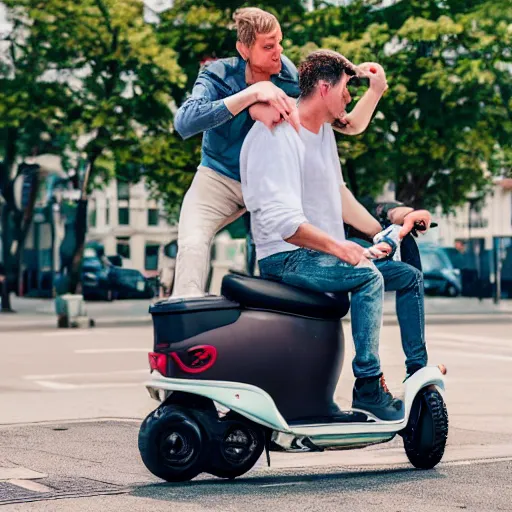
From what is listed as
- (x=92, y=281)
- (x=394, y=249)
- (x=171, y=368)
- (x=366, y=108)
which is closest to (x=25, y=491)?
(x=171, y=368)

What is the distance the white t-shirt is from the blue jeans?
0.28ft

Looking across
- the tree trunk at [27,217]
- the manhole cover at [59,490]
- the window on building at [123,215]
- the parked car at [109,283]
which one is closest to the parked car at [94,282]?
the parked car at [109,283]

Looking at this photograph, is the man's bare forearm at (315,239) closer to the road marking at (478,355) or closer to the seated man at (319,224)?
the seated man at (319,224)

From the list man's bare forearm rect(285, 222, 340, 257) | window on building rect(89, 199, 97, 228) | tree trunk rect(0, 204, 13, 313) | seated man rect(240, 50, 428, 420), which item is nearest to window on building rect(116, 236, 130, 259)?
window on building rect(89, 199, 97, 228)

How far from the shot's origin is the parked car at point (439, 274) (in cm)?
4978

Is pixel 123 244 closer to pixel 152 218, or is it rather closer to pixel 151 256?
pixel 151 256

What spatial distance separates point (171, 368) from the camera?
6.03 m

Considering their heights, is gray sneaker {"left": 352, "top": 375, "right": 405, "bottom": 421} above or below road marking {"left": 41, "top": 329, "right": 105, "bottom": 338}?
above

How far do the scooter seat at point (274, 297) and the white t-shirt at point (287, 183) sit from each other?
0.22 metres

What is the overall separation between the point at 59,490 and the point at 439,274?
147 ft

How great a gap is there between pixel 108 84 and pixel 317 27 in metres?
4.89

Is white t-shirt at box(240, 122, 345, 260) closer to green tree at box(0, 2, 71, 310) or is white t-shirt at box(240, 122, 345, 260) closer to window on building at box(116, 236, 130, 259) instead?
green tree at box(0, 2, 71, 310)

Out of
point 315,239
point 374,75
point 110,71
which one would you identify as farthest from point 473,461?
point 110,71

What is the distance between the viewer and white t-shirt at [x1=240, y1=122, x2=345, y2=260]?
606 centimetres
